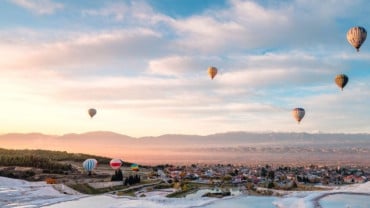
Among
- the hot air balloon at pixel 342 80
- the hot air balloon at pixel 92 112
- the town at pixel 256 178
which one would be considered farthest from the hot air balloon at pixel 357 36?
the hot air balloon at pixel 92 112

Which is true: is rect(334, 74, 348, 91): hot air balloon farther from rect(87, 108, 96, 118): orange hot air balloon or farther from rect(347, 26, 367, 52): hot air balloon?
rect(87, 108, 96, 118): orange hot air balloon

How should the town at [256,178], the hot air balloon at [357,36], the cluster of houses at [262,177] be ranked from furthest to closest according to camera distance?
the cluster of houses at [262,177], the town at [256,178], the hot air balloon at [357,36]

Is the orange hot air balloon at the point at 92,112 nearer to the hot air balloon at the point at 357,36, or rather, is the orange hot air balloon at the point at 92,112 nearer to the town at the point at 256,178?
the town at the point at 256,178

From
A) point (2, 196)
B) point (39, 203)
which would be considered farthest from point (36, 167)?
point (39, 203)

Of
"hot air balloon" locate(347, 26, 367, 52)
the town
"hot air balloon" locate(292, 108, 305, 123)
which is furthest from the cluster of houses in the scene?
"hot air balloon" locate(347, 26, 367, 52)

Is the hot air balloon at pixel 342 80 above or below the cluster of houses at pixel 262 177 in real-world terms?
above

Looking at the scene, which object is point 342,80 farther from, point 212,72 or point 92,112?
point 92,112

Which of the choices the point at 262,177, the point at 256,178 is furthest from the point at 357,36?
the point at 262,177

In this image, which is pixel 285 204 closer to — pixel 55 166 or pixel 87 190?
pixel 87 190
